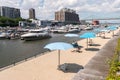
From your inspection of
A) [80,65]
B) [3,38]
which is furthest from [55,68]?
[3,38]

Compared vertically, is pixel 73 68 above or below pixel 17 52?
above

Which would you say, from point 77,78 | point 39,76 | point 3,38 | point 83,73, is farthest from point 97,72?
point 3,38

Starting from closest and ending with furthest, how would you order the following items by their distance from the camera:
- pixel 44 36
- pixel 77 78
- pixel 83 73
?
pixel 77 78 < pixel 83 73 < pixel 44 36

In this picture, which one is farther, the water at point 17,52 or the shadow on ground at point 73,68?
the water at point 17,52

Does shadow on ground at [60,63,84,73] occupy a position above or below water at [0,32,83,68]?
above

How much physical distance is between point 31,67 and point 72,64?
12.4 feet

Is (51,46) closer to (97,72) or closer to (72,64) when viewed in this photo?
(72,64)

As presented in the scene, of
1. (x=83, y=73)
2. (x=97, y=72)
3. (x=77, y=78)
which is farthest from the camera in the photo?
(x=97, y=72)

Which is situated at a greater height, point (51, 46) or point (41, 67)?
point (51, 46)

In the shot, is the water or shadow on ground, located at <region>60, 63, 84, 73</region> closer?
shadow on ground, located at <region>60, 63, 84, 73</region>

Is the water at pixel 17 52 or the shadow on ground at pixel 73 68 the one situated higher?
the shadow on ground at pixel 73 68

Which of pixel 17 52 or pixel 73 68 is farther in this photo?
pixel 17 52

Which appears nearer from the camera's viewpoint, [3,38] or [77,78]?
[77,78]

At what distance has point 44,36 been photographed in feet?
230
